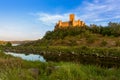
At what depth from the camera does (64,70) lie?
1027cm

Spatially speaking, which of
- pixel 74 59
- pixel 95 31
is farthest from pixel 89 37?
pixel 74 59

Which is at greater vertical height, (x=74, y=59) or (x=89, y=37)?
(x=89, y=37)

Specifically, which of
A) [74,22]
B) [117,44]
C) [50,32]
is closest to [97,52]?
[117,44]

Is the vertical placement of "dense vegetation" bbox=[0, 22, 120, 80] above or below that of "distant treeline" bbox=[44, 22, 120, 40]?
below

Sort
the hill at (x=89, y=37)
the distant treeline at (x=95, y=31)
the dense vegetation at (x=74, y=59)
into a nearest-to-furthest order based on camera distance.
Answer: the dense vegetation at (x=74, y=59), the hill at (x=89, y=37), the distant treeline at (x=95, y=31)

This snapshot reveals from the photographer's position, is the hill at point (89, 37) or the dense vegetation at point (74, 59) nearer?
the dense vegetation at point (74, 59)

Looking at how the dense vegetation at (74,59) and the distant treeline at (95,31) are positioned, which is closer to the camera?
the dense vegetation at (74,59)

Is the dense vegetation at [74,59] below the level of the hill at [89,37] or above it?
below

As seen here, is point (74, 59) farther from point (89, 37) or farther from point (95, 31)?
point (95, 31)

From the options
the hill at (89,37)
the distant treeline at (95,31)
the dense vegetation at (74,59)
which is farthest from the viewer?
the distant treeline at (95,31)

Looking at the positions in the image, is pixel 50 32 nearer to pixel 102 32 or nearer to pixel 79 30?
pixel 79 30

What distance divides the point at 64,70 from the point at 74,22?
4164 inches

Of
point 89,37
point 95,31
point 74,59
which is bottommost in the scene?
point 74,59

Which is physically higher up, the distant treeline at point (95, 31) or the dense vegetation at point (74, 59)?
the distant treeline at point (95, 31)
